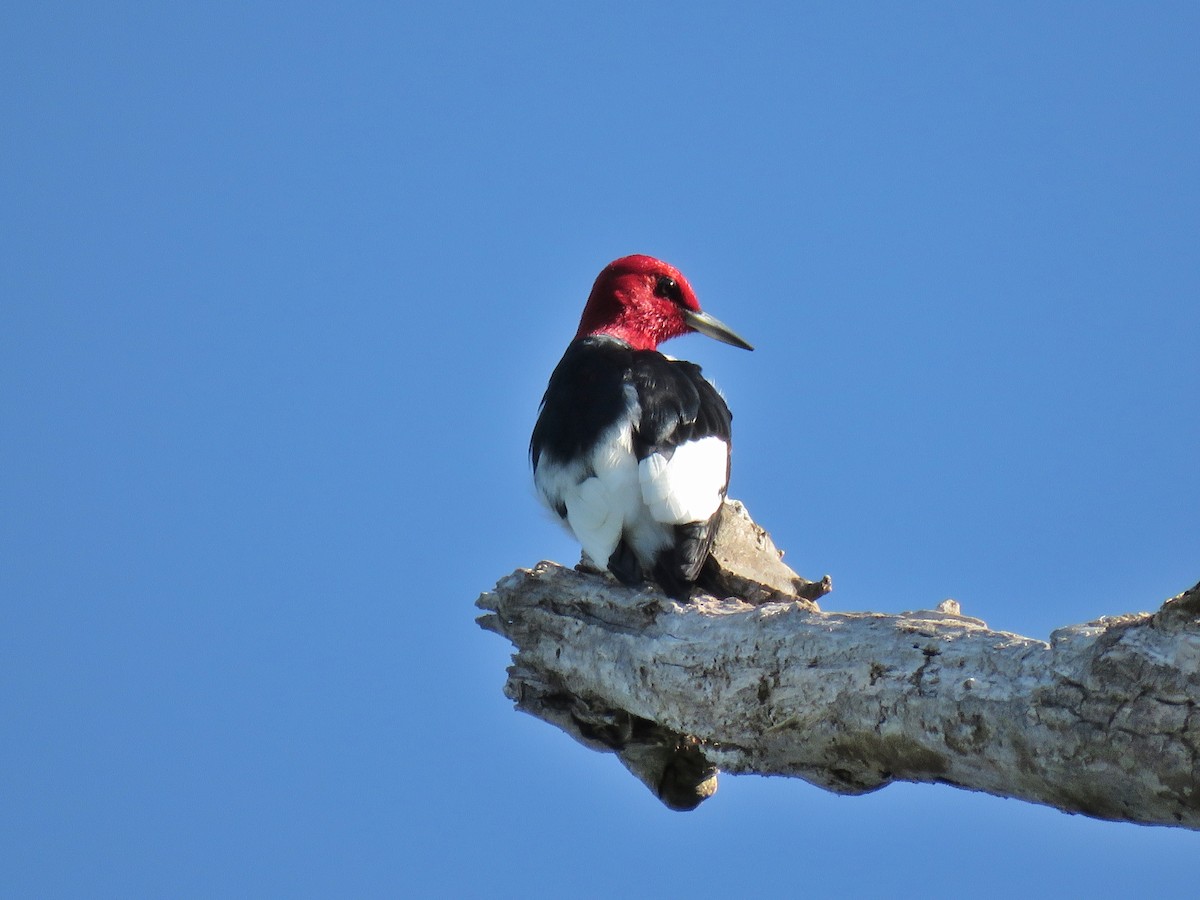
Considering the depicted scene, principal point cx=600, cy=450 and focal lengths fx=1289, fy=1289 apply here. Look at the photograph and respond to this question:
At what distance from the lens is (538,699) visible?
4793 mm

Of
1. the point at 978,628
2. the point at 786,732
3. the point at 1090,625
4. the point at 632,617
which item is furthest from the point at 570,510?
the point at 1090,625

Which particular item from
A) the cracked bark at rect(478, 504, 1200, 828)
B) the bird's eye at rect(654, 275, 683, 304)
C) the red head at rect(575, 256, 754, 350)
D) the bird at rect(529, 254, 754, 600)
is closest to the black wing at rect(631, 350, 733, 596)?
the bird at rect(529, 254, 754, 600)

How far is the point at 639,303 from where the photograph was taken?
6.77 metres

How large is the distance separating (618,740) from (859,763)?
4.02ft

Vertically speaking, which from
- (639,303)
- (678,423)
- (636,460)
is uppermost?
(639,303)

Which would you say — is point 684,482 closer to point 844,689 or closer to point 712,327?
point 844,689

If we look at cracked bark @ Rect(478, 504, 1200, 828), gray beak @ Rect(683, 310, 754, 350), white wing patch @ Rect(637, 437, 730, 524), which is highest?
gray beak @ Rect(683, 310, 754, 350)

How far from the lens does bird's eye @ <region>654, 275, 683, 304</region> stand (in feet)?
22.4

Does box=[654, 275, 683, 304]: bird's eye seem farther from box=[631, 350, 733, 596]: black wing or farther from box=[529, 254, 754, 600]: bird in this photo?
box=[631, 350, 733, 596]: black wing

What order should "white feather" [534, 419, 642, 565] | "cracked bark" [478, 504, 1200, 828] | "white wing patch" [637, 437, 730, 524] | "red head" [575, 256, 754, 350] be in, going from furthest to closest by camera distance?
"red head" [575, 256, 754, 350] < "white feather" [534, 419, 642, 565] < "white wing patch" [637, 437, 730, 524] < "cracked bark" [478, 504, 1200, 828]

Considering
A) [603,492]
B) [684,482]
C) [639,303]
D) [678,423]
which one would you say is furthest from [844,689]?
[639,303]

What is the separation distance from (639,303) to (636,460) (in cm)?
196

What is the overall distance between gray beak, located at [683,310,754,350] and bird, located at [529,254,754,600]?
1152 mm

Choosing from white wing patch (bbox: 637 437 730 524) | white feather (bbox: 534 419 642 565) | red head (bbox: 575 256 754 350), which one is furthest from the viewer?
red head (bbox: 575 256 754 350)
